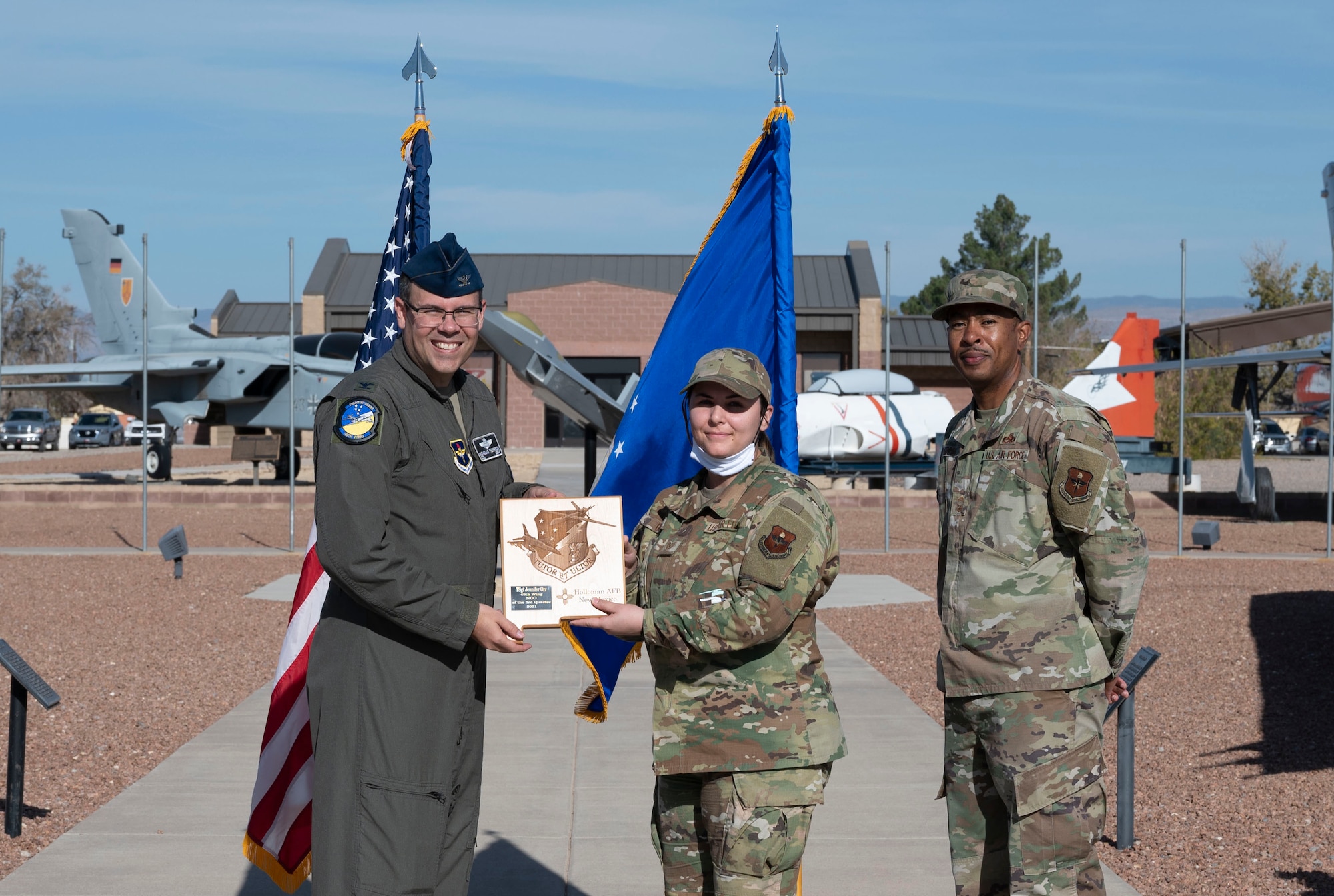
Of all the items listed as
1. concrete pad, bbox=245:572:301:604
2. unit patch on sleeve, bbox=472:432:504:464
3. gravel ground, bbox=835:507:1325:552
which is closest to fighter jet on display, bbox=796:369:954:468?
gravel ground, bbox=835:507:1325:552

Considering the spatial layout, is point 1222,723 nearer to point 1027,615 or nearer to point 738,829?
point 1027,615

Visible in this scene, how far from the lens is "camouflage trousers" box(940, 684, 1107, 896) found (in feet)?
10.9

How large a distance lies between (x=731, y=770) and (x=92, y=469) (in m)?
37.0

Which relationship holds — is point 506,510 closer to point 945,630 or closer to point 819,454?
point 945,630

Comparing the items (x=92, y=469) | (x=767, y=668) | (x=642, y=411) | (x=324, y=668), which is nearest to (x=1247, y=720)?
(x=642, y=411)

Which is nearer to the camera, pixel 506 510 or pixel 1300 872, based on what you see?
pixel 506 510

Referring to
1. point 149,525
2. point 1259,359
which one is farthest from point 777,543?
point 1259,359

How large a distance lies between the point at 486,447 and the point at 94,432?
166ft

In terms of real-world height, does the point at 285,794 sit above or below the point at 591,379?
below

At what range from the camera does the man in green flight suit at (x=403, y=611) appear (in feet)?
9.86

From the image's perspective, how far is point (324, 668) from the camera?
10.3 feet

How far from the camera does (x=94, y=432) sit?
4869 cm

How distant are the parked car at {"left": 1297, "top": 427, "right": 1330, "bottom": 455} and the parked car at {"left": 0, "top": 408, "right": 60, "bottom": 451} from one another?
53871 millimetres

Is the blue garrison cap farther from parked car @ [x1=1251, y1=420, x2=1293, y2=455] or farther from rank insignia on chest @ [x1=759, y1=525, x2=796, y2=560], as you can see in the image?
parked car @ [x1=1251, y1=420, x2=1293, y2=455]
